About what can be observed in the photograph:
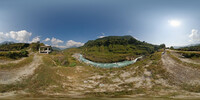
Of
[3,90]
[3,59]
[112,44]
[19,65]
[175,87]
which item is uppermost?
[112,44]

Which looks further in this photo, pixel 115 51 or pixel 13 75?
pixel 115 51

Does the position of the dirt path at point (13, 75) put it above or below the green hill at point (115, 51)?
below

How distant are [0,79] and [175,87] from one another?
19.0m

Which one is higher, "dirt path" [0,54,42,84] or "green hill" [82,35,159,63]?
"green hill" [82,35,159,63]

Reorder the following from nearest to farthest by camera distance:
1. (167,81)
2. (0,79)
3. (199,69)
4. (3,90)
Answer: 1. (3,90)
2. (167,81)
3. (0,79)
4. (199,69)

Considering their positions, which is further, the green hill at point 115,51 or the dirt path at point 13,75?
the green hill at point 115,51

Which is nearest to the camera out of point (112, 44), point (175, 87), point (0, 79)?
point (175, 87)

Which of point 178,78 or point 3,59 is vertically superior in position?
point 3,59

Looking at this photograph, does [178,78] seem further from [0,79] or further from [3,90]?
[0,79]

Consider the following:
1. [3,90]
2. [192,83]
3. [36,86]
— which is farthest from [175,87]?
[3,90]

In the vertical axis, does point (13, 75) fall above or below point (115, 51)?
below

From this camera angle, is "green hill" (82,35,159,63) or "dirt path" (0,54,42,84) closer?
"dirt path" (0,54,42,84)

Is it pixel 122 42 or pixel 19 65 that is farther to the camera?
pixel 122 42

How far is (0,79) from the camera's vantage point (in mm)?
8688
